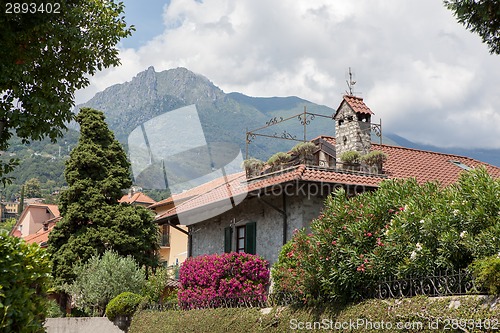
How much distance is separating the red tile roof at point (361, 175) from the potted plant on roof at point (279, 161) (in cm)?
66

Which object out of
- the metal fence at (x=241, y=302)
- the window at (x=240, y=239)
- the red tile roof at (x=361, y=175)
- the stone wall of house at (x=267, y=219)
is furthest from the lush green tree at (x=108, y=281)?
the window at (x=240, y=239)

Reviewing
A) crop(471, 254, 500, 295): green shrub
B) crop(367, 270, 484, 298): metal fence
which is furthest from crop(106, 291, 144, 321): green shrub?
crop(471, 254, 500, 295): green shrub

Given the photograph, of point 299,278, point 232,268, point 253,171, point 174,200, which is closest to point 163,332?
point 232,268

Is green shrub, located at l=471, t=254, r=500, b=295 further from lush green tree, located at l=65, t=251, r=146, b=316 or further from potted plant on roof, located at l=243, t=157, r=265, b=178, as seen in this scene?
lush green tree, located at l=65, t=251, r=146, b=316

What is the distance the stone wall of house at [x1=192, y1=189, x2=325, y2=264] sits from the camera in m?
18.9

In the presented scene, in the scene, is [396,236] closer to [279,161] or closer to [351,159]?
[351,159]

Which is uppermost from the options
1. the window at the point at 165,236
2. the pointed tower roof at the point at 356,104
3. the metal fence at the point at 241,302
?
the pointed tower roof at the point at 356,104

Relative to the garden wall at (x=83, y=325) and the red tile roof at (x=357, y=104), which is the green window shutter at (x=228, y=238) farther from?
the red tile roof at (x=357, y=104)

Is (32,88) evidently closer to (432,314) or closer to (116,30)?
(116,30)

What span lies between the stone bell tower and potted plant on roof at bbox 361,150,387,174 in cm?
110

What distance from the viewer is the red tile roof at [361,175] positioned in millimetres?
18905

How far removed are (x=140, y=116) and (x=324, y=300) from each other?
17371 centimetres

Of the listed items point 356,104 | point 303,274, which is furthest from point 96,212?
point 303,274

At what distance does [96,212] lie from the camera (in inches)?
1215
